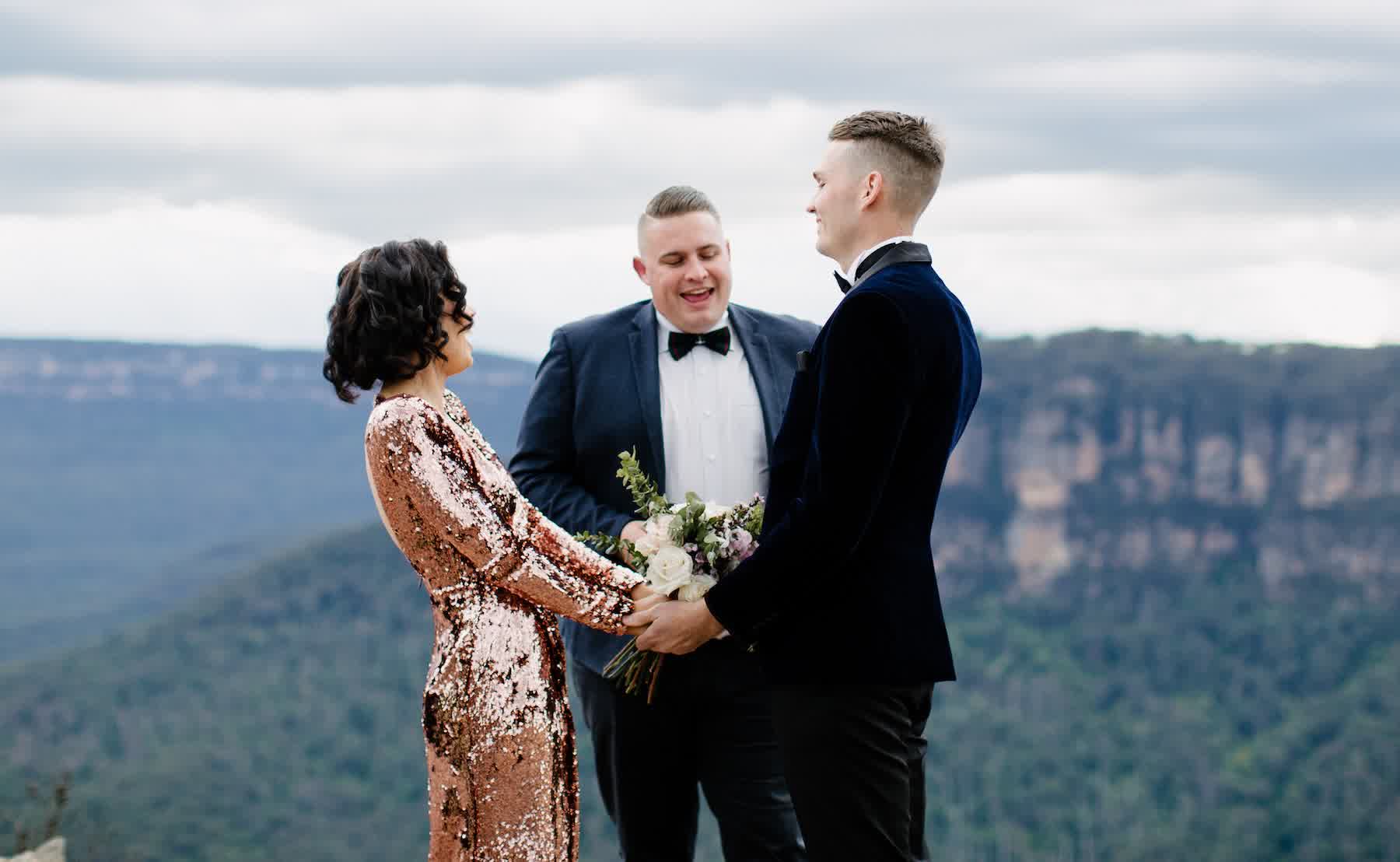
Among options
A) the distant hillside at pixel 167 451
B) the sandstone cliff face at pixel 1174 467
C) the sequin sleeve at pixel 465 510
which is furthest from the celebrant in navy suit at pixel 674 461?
the distant hillside at pixel 167 451

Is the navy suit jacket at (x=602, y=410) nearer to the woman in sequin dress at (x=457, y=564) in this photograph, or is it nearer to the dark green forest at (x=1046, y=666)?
the woman in sequin dress at (x=457, y=564)

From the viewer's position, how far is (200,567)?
259 feet

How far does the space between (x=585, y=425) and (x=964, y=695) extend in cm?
6101

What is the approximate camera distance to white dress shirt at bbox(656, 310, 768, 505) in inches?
196

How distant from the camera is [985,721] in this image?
205ft

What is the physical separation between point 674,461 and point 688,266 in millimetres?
688

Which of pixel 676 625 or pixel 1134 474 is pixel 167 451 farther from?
pixel 676 625

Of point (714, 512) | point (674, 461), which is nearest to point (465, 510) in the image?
point (714, 512)

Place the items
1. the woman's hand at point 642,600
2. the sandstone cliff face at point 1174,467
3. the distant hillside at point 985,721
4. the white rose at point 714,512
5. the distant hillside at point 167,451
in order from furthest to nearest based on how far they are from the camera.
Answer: the distant hillside at point 167,451, the sandstone cliff face at point 1174,467, the distant hillside at point 985,721, the white rose at point 714,512, the woman's hand at point 642,600

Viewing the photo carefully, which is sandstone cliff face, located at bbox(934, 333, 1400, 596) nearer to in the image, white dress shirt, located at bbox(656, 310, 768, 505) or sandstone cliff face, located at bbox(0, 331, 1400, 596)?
sandstone cliff face, located at bbox(0, 331, 1400, 596)

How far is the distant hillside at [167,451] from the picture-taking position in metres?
85.7

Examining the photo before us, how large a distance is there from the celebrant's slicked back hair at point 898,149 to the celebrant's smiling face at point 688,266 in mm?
1122

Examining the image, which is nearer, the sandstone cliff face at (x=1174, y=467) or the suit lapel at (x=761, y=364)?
the suit lapel at (x=761, y=364)

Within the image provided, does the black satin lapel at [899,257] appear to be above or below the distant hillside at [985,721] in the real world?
above
